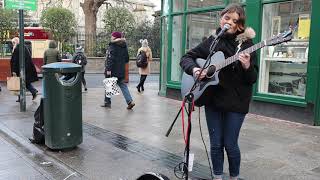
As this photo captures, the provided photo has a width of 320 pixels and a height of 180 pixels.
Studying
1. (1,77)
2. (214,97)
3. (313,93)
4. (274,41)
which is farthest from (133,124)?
(1,77)

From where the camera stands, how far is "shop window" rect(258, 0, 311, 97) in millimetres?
7555

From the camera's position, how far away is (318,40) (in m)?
7.10

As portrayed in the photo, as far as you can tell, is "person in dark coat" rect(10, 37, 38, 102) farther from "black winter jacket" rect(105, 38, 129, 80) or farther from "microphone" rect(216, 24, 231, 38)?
"microphone" rect(216, 24, 231, 38)

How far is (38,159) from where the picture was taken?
5.43m

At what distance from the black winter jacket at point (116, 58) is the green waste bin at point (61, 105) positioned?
3.42m

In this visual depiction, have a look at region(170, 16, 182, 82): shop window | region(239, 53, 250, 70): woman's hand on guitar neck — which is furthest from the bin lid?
region(170, 16, 182, 82): shop window

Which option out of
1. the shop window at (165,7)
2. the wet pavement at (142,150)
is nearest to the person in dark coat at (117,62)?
the wet pavement at (142,150)

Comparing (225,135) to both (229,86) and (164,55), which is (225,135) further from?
(164,55)

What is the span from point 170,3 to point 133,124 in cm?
451

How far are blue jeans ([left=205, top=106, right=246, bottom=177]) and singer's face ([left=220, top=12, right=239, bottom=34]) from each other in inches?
29.4

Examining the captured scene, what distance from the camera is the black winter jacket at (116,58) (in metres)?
9.15

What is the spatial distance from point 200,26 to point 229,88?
667 centimetres

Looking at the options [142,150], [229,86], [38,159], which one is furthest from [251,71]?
[38,159]

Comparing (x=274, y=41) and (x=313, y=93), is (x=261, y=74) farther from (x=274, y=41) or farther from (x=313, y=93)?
(x=274, y=41)
